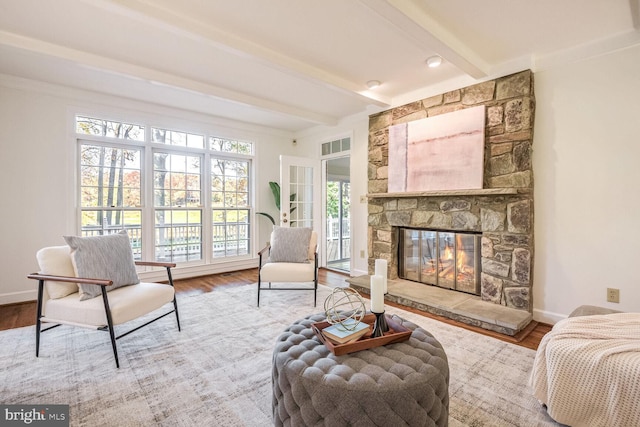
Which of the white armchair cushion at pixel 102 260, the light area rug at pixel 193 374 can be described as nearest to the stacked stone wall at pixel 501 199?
the light area rug at pixel 193 374

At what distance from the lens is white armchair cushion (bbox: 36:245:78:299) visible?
86.5 inches

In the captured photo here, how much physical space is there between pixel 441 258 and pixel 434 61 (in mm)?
2165

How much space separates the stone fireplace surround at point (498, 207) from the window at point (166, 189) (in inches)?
117

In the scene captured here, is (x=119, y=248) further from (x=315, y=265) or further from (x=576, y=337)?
(x=576, y=337)

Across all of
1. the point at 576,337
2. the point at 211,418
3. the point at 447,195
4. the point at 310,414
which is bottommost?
the point at 211,418

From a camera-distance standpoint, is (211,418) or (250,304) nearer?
(211,418)

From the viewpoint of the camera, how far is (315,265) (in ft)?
11.0

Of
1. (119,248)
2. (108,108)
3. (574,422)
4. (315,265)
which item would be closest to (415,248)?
(315,265)

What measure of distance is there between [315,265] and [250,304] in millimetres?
840

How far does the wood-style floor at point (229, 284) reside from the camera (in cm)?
254

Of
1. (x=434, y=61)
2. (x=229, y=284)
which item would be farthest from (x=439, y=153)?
(x=229, y=284)

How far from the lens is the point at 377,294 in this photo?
1.52 m

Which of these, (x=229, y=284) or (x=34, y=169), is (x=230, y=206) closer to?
(x=229, y=284)

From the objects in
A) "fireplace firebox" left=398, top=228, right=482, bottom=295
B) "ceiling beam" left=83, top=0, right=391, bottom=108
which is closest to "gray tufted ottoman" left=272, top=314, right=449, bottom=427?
"fireplace firebox" left=398, top=228, right=482, bottom=295
